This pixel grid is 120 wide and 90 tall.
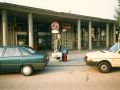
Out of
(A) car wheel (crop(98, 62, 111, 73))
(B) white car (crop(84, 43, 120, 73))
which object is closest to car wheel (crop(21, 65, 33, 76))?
(B) white car (crop(84, 43, 120, 73))

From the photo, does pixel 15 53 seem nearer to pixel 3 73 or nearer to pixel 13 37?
pixel 3 73

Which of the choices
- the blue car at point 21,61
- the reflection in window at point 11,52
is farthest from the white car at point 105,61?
the reflection in window at point 11,52

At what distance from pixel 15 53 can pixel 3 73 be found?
150 centimetres

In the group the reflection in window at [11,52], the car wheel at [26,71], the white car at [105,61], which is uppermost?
the reflection in window at [11,52]

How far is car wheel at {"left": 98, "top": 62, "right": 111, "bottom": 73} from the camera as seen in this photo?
11.6m

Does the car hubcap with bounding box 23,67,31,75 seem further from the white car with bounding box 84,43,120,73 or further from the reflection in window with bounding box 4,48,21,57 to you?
the white car with bounding box 84,43,120,73

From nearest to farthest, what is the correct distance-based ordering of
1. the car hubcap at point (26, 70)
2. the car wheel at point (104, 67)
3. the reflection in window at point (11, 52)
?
1. the car hubcap at point (26, 70)
2. the reflection in window at point (11, 52)
3. the car wheel at point (104, 67)

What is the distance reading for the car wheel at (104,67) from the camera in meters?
11.6

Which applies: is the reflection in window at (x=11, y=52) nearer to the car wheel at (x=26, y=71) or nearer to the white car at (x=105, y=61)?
the car wheel at (x=26, y=71)

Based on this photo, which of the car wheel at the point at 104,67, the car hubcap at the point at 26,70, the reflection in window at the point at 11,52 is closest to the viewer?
the car hubcap at the point at 26,70

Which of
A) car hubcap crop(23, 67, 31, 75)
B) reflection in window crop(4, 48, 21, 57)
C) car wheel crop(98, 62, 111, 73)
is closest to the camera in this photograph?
car hubcap crop(23, 67, 31, 75)

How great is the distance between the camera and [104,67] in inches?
460

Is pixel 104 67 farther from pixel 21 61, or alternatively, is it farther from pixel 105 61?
pixel 21 61

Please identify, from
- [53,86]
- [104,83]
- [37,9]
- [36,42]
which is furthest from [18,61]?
[36,42]
